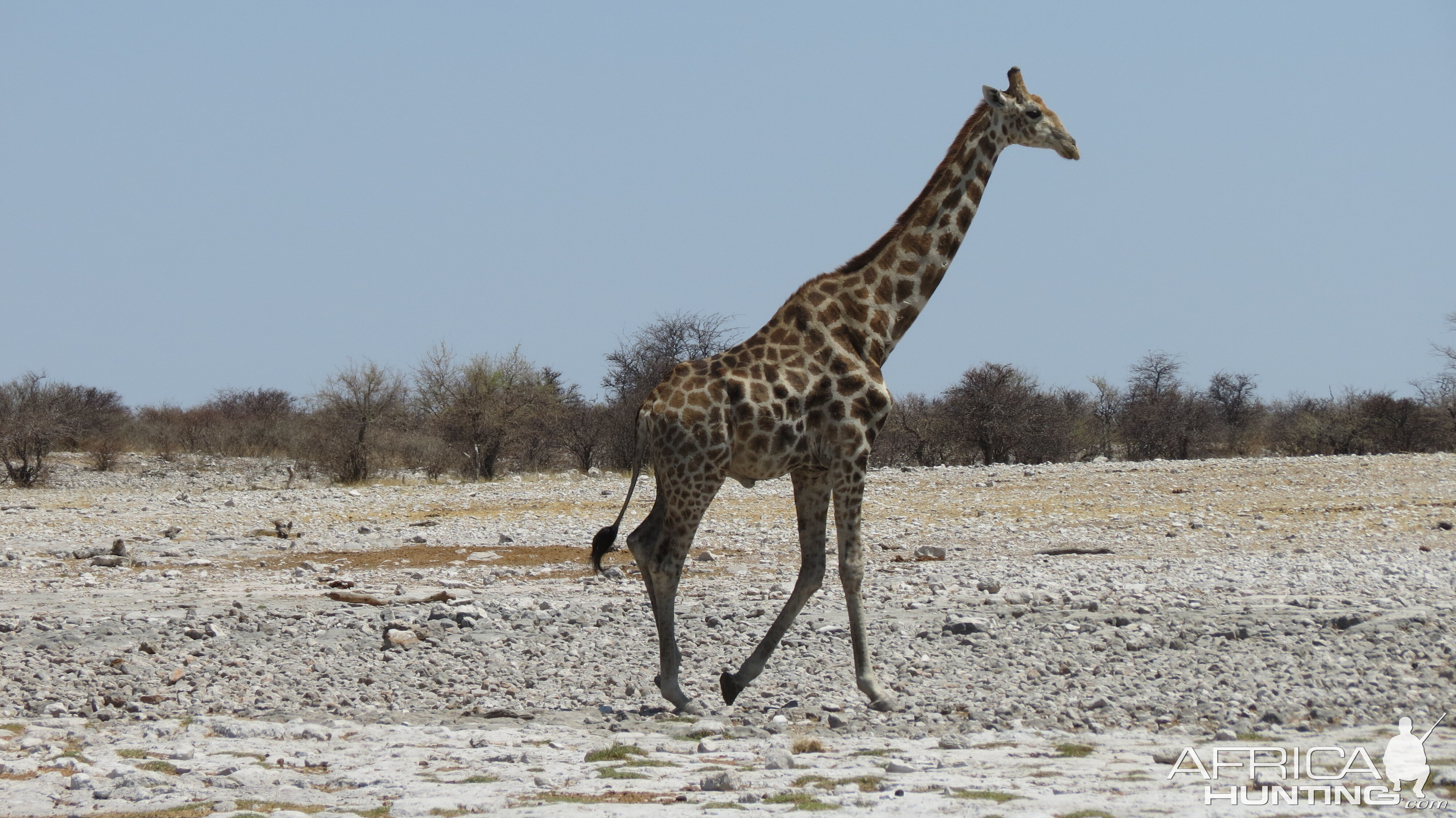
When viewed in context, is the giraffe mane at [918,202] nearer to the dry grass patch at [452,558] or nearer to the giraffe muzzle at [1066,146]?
the giraffe muzzle at [1066,146]

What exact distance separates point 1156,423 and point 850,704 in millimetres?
30869

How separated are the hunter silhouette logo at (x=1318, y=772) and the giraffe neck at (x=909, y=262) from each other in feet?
10.6

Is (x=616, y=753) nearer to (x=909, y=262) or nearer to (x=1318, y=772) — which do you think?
(x=1318, y=772)

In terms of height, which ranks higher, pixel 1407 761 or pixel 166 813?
pixel 1407 761

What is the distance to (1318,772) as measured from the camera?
569cm

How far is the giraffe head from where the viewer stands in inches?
344

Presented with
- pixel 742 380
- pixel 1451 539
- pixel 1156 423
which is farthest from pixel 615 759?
pixel 1156 423

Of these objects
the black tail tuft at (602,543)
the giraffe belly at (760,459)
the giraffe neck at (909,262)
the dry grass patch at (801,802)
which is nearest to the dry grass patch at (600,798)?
the dry grass patch at (801,802)

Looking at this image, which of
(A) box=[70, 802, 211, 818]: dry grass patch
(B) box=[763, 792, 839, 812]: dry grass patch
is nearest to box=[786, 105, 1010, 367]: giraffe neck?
(B) box=[763, 792, 839, 812]: dry grass patch

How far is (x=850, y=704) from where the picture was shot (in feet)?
25.3

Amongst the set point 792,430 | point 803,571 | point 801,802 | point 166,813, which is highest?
point 792,430

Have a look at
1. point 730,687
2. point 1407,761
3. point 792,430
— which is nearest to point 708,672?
point 730,687

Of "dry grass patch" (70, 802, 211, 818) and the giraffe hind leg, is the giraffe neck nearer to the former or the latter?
the giraffe hind leg

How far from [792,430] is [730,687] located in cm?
154
